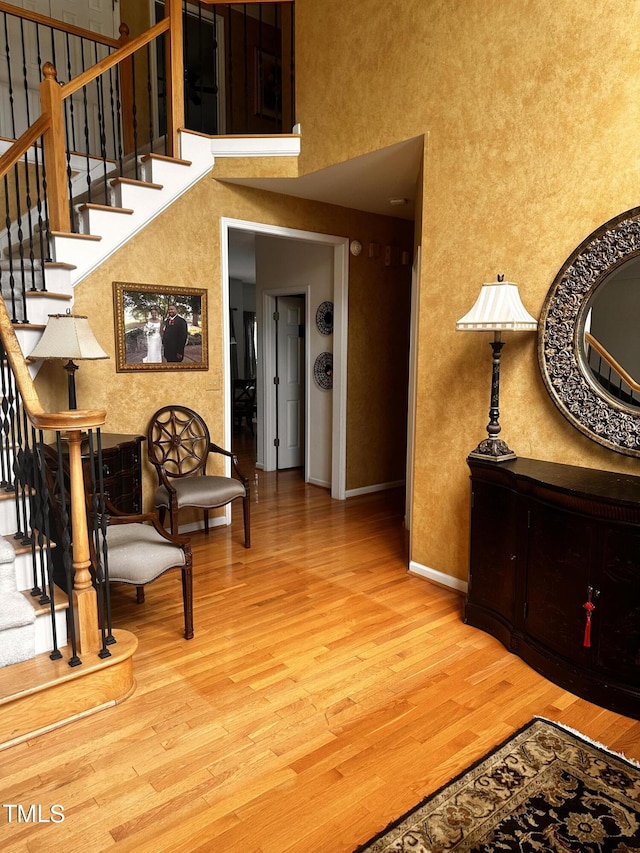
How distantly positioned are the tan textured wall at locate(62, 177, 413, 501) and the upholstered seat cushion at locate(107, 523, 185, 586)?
4.73 ft

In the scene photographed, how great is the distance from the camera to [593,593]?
246 centimetres

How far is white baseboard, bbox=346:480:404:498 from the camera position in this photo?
595 centimetres

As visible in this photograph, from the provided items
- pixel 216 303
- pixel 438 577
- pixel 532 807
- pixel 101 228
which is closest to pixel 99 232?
pixel 101 228

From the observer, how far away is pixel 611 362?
271 centimetres

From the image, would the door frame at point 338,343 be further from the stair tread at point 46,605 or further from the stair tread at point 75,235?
the stair tread at point 46,605

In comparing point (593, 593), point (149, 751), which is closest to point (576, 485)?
point (593, 593)

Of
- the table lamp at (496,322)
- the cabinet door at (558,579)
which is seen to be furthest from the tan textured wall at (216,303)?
the cabinet door at (558,579)

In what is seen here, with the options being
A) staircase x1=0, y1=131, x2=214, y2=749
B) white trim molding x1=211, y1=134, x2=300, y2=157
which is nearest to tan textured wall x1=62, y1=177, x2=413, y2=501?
white trim molding x1=211, y1=134, x2=300, y2=157

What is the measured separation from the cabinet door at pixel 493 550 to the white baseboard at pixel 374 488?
2.81m

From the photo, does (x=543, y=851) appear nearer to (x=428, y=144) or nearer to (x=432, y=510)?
(x=432, y=510)

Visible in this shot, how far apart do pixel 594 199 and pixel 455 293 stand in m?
0.92

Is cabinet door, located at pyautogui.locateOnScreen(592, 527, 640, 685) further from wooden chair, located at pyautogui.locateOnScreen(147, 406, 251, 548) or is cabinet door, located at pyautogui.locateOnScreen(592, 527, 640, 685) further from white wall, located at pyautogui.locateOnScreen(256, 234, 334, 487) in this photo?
white wall, located at pyautogui.locateOnScreen(256, 234, 334, 487)

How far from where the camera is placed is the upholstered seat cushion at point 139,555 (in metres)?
2.83

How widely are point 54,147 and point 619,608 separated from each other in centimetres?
415
